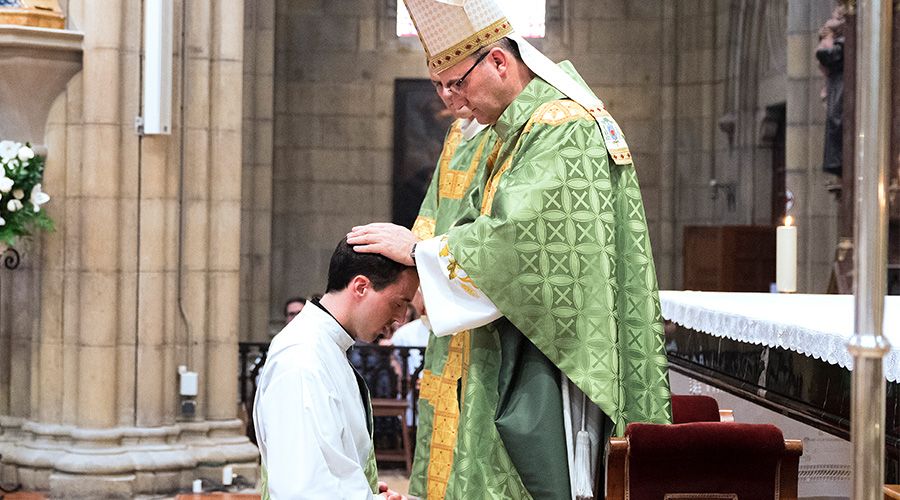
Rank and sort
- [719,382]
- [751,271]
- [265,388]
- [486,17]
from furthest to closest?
1. [751,271]
2. [719,382]
3. [486,17]
4. [265,388]

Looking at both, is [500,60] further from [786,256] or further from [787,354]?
[786,256]

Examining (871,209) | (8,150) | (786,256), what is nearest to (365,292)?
(871,209)

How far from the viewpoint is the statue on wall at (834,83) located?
10.2m

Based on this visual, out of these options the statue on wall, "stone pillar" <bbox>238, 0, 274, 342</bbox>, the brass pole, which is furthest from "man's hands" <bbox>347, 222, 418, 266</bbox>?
"stone pillar" <bbox>238, 0, 274, 342</bbox>

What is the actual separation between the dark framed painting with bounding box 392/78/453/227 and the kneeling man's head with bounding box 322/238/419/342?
1192cm

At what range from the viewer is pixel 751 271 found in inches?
499

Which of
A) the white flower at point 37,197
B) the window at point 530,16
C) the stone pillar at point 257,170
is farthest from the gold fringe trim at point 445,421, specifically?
the window at point 530,16

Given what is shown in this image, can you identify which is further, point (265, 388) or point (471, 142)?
point (471, 142)

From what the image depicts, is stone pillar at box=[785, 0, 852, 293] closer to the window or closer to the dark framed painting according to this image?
the window

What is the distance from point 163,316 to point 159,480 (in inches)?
34.7

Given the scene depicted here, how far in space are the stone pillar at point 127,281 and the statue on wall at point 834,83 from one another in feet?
15.8

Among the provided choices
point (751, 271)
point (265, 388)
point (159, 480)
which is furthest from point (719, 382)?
point (751, 271)

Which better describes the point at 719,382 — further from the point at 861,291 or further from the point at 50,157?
the point at 50,157

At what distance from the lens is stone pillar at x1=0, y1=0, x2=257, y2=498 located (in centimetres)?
727
